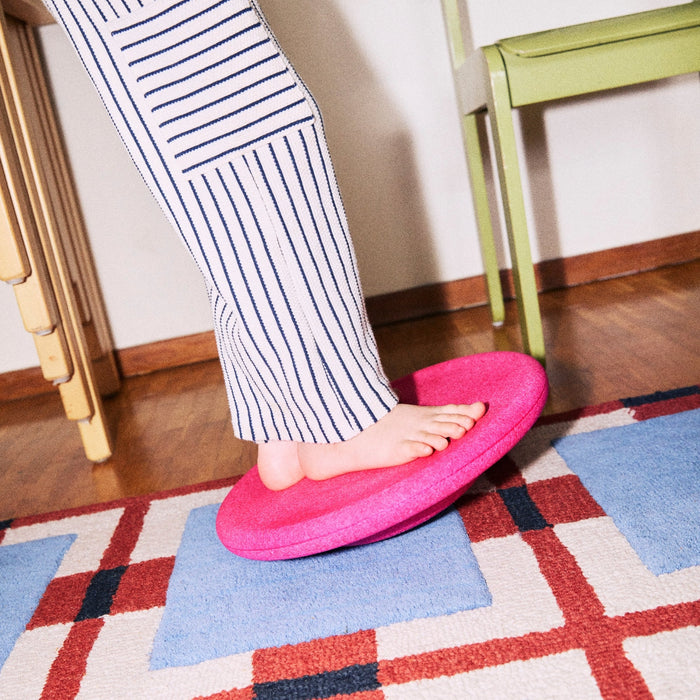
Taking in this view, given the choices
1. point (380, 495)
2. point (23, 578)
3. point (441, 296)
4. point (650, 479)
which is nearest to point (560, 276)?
point (441, 296)

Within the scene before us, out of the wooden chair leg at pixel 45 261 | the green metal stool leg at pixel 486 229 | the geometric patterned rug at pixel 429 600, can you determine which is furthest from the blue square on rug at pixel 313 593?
the green metal stool leg at pixel 486 229

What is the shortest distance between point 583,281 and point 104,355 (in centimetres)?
107

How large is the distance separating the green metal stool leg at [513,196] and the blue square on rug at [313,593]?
0.35 m

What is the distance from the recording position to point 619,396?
1018 mm

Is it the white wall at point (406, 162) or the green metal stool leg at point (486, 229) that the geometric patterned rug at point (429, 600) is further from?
the white wall at point (406, 162)

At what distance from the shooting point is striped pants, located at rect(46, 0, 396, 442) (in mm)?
667

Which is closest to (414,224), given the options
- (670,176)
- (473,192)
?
(473,192)

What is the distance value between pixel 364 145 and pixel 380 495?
1.12 meters

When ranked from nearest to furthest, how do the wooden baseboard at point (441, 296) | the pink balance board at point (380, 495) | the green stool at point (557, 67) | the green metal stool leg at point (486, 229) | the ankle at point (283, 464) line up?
1. the pink balance board at point (380, 495)
2. the ankle at point (283, 464)
3. the green stool at point (557, 67)
4. the green metal stool leg at point (486, 229)
5. the wooden baseboard at point (441, 296)

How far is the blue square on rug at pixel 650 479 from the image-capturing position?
0.63m

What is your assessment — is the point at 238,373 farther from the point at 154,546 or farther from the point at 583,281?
the point at 583,281

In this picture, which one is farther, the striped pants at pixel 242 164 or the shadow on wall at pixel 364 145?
the shadow on wall at pixel 364 145

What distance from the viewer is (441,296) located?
171 cm

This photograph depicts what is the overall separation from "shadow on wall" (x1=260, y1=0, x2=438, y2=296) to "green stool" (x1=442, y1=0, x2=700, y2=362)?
609mm
